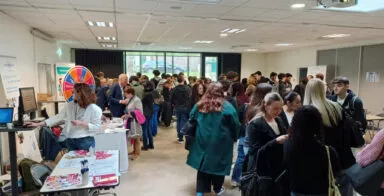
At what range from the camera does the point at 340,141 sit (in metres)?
2.17

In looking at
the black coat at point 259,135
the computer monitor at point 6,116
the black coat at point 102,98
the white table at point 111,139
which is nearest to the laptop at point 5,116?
the computer monitor at point 6,116

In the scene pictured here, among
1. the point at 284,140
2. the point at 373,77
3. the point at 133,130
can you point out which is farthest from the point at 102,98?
the point at 373,77

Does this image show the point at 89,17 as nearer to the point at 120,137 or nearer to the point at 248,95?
the point at 120,137

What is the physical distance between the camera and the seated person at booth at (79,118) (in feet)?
9.39

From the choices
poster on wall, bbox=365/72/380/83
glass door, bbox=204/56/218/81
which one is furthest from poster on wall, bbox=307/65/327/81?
glass door, bbox=204/56/218/81

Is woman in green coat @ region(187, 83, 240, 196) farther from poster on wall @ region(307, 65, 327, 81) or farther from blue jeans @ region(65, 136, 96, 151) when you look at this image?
poster on wall @ region(307, 65, 327, 81)

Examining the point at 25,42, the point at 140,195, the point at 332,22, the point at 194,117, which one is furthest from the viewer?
the point at 25,42

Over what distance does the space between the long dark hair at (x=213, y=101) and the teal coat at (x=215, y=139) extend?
5cm

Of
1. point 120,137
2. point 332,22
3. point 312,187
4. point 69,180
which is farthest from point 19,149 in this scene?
point 332,22

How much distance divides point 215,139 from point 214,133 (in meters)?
0.07

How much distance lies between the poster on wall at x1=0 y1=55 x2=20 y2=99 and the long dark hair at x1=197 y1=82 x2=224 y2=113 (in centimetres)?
326

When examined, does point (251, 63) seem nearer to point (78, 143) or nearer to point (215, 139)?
point (215, 139)

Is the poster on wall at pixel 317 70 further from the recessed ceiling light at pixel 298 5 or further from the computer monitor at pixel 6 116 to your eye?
the computer monitor at pixel 6 116

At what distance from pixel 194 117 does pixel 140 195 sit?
4.23ft
